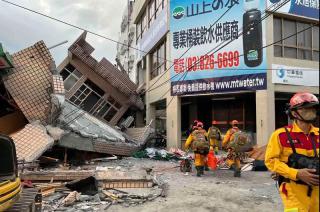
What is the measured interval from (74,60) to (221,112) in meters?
9.18

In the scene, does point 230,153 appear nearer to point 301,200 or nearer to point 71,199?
point 71,199

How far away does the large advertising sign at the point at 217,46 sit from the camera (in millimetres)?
18828

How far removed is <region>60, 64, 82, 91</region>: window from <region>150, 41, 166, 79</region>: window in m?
4.97

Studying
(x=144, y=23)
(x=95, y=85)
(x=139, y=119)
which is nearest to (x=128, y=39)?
(x=144, y=23)

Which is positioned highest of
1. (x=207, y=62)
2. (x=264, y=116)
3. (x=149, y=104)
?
(x=207, y=62)

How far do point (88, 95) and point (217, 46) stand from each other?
8969 mm

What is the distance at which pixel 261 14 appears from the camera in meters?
18.8

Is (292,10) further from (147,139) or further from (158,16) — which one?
(147,139)

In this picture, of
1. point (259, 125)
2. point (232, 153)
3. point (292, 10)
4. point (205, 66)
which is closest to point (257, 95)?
point (259, 125)

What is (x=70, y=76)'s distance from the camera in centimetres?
2380

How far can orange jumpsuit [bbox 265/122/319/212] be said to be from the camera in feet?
12.3

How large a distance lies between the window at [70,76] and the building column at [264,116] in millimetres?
11039

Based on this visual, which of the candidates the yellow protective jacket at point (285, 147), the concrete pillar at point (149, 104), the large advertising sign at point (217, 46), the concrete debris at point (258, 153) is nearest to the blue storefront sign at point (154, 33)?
the concrete pillar at point (149, 104)

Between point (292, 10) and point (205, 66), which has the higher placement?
point (292, 10)
